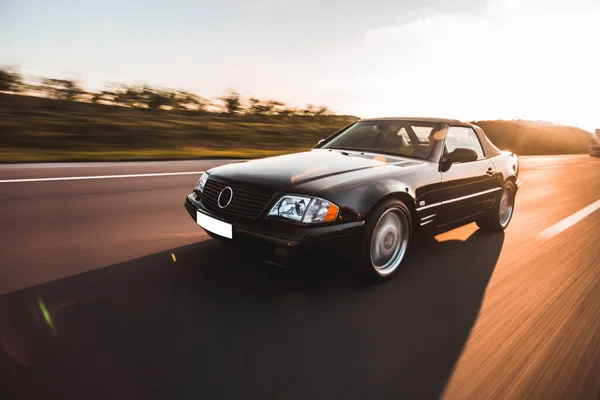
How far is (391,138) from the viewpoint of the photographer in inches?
184

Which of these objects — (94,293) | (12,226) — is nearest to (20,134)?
(12,226)

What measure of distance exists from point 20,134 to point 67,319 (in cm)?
1267

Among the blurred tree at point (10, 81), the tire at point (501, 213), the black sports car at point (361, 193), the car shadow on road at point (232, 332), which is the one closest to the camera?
the car shadow on road at point (232, 332)

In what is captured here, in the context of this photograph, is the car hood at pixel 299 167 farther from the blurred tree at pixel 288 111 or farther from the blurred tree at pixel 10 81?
the blurred tree at pixel 288 111

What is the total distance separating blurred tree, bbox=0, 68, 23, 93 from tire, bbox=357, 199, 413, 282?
16.2m

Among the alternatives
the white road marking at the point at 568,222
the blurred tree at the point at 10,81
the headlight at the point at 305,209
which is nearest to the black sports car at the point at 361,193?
the headlight at the point at 305,209

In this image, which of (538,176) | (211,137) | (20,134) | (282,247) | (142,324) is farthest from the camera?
(211,137)

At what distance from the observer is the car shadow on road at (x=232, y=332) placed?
85.5 inches

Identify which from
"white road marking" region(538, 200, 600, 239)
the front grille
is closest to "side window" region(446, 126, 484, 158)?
"white road marking" region(538, 200, 600, 239)

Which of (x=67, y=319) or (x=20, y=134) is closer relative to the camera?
(x=67, y=319)

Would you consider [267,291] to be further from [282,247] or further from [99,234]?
[99,234]

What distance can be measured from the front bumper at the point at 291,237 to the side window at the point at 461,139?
6.04 ft

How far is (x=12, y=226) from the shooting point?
4.68 metres

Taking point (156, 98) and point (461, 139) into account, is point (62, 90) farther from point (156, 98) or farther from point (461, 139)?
point (461, 139)
